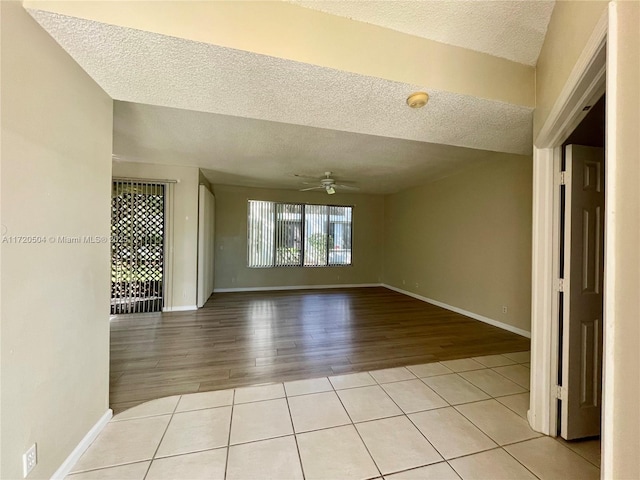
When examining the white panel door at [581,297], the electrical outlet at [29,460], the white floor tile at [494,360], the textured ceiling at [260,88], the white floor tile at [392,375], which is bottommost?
the white floor tile at [392,375]

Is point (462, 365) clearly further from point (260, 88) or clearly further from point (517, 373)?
point (260, 88)

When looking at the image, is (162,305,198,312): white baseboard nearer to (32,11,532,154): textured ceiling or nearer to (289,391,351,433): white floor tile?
(289,391,351,433): white floor tile

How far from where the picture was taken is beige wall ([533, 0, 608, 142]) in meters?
1.10

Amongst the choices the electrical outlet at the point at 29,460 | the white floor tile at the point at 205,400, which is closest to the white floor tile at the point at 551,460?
the white floor tile at the point at 205,400

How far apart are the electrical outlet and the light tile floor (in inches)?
13.3

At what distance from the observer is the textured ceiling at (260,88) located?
4.12 feet

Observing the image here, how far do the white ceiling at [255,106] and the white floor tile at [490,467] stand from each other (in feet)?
7.39

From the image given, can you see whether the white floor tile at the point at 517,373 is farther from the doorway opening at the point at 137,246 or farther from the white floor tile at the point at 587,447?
the doorway opening at the point at 137,246

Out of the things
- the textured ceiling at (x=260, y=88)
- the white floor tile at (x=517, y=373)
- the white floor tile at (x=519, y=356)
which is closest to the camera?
the textured ceiling at (x=260, y=88)

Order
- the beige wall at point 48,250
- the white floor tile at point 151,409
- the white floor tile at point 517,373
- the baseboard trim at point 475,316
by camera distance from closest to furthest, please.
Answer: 1. the beige wall at point 48,250
2. the white floor tile at point 151,409
3. the white floor tile at point 517,373
4. the baseboard trim at point 475,316

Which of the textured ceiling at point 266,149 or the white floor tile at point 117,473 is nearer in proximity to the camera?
the white floor tile at point 117,473

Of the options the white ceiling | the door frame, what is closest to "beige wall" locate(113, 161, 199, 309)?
the white ceiling

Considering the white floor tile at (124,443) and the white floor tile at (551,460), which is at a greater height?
the white floor tile at (124,443)

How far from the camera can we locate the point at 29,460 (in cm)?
115
